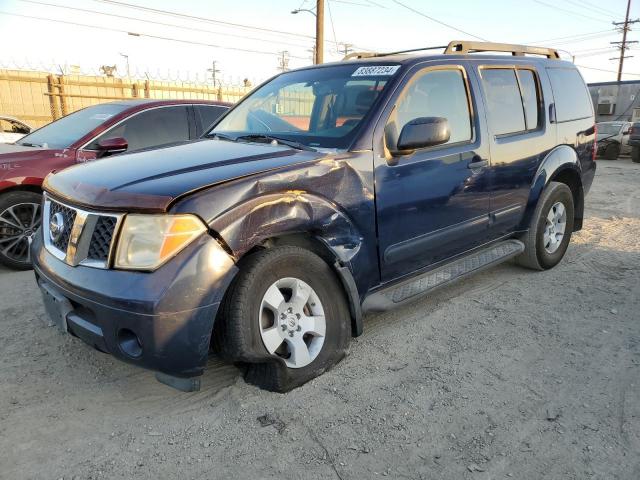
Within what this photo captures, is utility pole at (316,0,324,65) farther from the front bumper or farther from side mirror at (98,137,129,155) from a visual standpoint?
the front bumper

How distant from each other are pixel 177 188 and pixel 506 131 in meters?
2.87

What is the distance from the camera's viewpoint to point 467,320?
12.4 feet

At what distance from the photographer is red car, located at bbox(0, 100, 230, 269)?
193 inches

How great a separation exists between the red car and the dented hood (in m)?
1.45

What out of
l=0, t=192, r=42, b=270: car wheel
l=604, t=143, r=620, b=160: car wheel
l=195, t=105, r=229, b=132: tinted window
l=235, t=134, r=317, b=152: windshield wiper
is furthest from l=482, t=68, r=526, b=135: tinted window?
l=604, t=143, r=620, b=160: car wheel

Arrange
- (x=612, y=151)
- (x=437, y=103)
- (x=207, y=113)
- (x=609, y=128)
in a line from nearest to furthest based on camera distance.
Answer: (x=437, y=103) → (x=207, y=113) → (x=612, y=151) → (x=609, y=128)

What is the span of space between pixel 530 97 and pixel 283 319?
3193mm

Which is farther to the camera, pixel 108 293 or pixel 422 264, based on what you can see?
pixel 422 264

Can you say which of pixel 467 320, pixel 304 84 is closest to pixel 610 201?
pixel 467 320

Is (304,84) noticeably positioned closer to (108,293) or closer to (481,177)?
(481,177)

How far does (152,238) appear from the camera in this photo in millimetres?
2312

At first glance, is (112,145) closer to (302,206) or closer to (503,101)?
(302,206)

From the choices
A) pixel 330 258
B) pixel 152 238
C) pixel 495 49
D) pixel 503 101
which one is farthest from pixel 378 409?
pixel 495 49

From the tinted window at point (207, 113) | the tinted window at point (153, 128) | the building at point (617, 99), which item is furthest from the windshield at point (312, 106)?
the building at point (617, 99)
